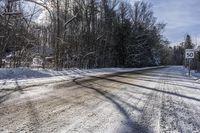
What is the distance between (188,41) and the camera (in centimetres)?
13300

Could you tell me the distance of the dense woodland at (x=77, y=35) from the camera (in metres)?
20.7

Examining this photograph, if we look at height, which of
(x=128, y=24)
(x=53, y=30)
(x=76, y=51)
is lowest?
(x=76, y=51)

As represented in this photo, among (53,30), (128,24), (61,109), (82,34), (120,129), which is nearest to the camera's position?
(120,129)

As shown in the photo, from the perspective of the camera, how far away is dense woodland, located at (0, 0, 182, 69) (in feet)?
67.9

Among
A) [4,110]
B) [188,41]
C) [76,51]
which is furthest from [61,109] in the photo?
[188,41]

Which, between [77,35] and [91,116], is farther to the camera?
[77,35]

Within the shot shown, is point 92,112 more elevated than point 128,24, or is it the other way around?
point 128,24

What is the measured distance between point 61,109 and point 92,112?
0.71m

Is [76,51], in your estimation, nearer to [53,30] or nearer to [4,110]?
[53,30]

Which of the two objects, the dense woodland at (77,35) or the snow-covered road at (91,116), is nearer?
the snow-covered road at (91,116)

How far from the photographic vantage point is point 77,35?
34656mm

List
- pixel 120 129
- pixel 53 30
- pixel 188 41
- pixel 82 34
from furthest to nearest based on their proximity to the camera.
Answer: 1. pixel 188 41
2. pixel 82 34
3. pixel 53 30
4. pixel 120 129

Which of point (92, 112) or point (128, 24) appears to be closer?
point (92, 112)

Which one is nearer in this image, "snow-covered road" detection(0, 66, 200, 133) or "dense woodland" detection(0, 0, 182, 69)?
"snow-covered road" detection(0, 66, 200, 133)
